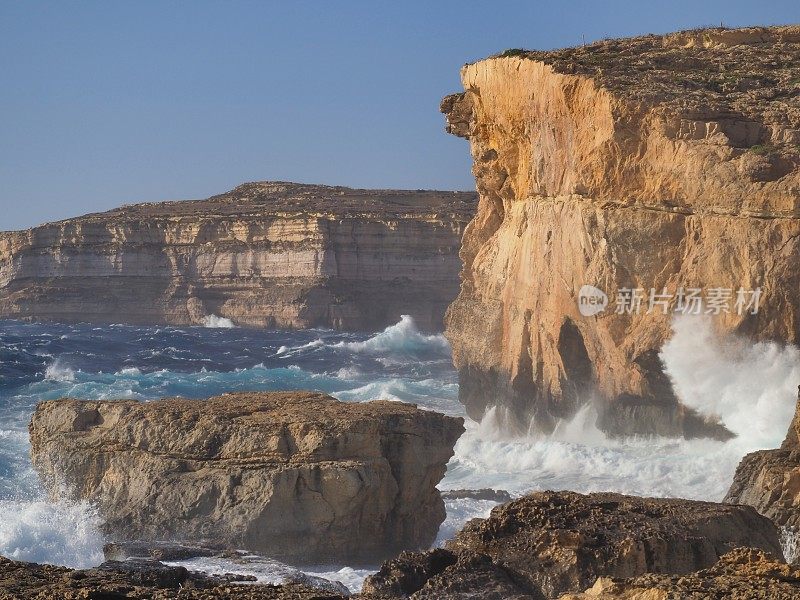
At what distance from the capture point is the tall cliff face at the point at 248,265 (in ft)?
230

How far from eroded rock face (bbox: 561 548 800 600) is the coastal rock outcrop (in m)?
1.74

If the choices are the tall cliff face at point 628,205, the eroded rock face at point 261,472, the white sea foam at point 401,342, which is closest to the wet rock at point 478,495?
the eroded rock face at point 261,472

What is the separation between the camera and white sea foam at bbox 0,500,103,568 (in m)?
14.4

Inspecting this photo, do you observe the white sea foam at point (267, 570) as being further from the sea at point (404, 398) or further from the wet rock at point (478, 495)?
the wet rock at point (478, 495)

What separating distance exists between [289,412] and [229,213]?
60.7m

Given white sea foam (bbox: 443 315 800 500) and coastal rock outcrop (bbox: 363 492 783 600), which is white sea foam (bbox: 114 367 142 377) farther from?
coastal rock outcrop (bbox: 363 492 783 600)

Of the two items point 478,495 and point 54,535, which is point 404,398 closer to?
point 478,495

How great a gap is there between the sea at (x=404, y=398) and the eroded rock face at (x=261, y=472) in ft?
1.26

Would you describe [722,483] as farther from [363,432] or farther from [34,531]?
[34,531]

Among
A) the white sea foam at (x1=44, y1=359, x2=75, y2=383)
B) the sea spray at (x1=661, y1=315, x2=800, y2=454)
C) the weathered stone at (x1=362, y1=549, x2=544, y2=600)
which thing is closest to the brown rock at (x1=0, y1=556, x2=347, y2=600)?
the weathered stone at (x1=362, y1=549, x2=544, y2=600)

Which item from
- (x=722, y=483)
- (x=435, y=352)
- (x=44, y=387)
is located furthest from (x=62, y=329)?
(x=722, y=483)

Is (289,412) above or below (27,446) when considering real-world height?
above

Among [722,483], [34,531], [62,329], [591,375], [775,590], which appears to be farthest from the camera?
[62,329]

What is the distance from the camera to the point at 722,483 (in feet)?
71.6
